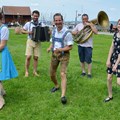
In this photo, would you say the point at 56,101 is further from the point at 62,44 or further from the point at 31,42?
the point at 31,42

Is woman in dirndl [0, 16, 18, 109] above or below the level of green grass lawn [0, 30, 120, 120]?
above

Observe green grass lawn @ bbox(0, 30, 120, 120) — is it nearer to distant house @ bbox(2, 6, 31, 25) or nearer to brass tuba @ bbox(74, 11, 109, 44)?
brass tuba @ bbox(74, 11, 109, 44)

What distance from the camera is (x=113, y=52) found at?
6492 mm

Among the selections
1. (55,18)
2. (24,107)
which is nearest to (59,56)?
(55,18)

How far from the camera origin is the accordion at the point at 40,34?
863 cm

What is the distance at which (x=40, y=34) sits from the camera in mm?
8703

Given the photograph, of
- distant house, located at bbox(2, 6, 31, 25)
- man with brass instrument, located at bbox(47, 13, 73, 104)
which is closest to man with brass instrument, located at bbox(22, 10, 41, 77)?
man with brass instrument, located at bbox(47, 13, 73, 104)

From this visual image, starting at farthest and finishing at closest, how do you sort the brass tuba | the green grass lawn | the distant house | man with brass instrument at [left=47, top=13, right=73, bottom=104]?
the distant house → the brass tuba → man with brass instrument at [left=47, top=13, right=73, bottom=104] → the green grass lawn

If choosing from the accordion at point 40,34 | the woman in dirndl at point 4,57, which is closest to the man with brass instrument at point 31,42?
the accordion at point 40,34

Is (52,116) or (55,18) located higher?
(55,18)

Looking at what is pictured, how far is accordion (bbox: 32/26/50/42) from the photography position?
8.63 metres

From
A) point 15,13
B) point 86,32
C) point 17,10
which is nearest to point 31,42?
point 86,32

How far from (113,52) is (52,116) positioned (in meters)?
1.79

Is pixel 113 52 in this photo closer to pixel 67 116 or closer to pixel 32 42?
pixel 67 116
